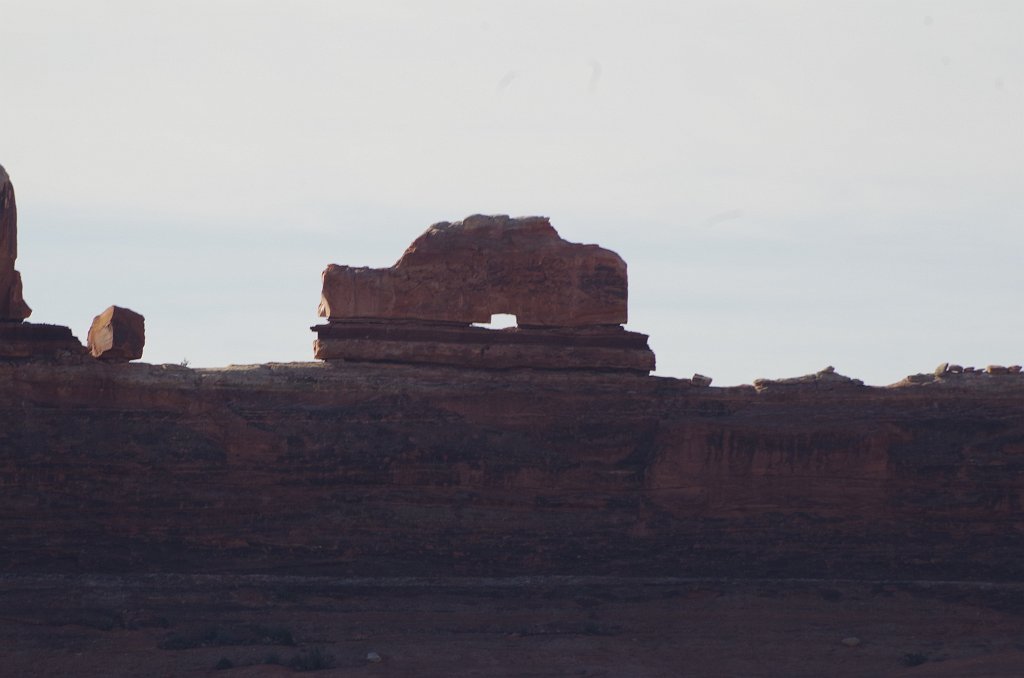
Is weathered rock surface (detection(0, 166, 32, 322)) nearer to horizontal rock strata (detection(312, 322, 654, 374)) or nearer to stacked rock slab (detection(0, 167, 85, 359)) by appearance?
stacked rock slab (detection(0, 167, 85, 359))

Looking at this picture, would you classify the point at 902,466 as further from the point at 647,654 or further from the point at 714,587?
the point at 647,654

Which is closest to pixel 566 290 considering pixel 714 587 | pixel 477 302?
pixel 477 302

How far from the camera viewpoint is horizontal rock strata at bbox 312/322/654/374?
36.4 metres

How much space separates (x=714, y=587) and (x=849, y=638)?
266cm

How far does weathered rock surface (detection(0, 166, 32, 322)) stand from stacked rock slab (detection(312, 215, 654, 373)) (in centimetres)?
544

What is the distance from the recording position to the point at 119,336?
34.8 meters

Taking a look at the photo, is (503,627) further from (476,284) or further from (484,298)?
(476,284)

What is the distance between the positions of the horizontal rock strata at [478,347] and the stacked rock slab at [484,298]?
2cm

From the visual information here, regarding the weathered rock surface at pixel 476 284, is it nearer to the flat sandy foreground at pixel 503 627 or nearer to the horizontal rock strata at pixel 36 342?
the horizontal rock strata at pixel 36 342

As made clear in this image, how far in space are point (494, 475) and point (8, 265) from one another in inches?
373

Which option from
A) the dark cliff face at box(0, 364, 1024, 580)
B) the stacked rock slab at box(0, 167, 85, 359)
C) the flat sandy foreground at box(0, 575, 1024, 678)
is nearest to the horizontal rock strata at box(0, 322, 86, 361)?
the stacked rock slab at box(0, 167, 85, 359)

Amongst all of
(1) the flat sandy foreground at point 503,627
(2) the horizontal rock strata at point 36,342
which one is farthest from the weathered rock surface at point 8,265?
(1) the flat sandy foreground at point 503,627

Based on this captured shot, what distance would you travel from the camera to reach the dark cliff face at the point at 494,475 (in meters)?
33.9

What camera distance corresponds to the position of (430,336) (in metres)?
36.7
